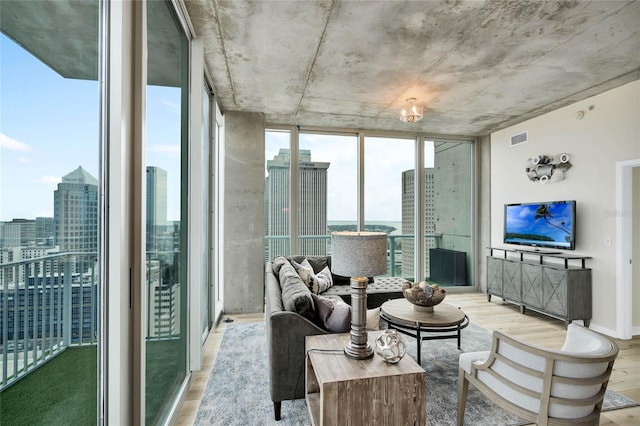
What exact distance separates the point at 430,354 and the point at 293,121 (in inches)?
144

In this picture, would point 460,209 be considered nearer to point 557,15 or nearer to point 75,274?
point 557,15

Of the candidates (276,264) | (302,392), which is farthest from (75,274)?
(276,264)

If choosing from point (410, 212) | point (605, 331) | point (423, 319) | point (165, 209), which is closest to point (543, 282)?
point (605, 331)

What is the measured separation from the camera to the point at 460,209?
223 inches

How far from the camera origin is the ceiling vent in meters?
4.73

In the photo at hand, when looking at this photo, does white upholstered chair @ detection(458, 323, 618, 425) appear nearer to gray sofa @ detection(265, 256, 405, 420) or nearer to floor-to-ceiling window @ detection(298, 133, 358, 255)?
gray sofa @ detection(265, 256, 405, 420)

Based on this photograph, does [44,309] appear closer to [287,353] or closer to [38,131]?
[38,131]

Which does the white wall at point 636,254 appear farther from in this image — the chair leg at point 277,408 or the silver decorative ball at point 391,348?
the chair leg at point 277,408

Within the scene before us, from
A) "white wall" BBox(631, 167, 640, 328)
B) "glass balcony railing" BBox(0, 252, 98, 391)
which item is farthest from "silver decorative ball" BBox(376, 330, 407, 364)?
→ "white wall" BBox(631, 167, 640, 328)

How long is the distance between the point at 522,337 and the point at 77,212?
167 inches

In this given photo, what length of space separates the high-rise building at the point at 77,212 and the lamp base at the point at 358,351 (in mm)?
1313

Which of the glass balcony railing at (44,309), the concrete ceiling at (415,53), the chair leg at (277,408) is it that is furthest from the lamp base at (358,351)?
the concrete ceiling at (415,53)

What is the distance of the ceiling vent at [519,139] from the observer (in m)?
4.73

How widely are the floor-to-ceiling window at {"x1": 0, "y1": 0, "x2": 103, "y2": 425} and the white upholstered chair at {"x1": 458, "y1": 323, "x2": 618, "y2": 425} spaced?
193 centimetres
